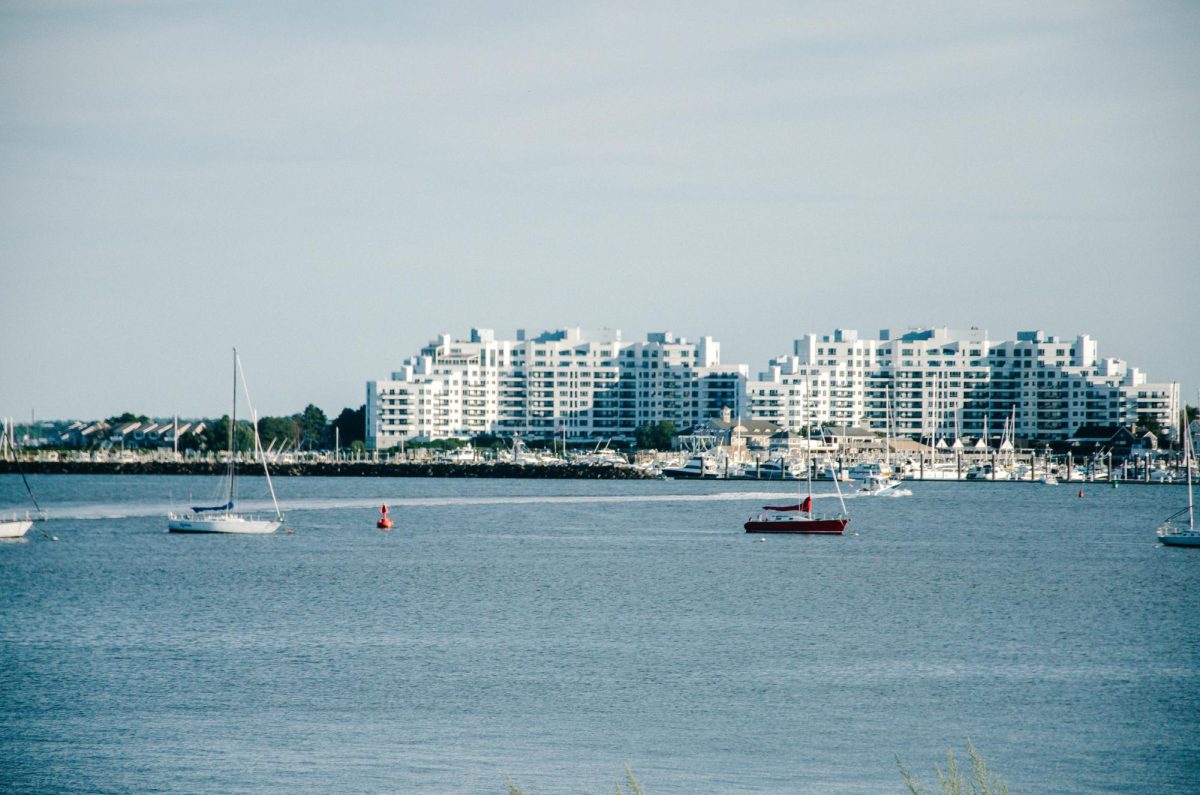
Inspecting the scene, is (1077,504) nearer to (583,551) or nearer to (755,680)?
(583,551)

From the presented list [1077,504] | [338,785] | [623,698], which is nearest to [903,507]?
[1077,504]

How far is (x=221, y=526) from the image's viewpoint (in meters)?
89.3

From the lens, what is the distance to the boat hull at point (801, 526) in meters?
92.8

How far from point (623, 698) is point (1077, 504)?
11642cm

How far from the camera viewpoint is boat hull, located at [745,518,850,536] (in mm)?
92812

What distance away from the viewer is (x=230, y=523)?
89562mm

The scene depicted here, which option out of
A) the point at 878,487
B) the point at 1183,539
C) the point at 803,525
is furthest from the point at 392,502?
the point at 1183,539

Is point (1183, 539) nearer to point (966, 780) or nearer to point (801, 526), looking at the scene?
point (801, 526)

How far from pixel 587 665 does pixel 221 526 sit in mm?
50675

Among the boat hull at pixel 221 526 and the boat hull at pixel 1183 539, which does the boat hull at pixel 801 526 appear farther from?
the boat hull at pixel 221 526

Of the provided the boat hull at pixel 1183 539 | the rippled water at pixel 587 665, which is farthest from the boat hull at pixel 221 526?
the boat hull at pixel 1183 539

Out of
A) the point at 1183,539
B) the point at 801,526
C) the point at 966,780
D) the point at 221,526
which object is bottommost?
the point at 966,780

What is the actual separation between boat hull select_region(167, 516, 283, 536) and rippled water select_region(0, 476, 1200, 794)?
353cm

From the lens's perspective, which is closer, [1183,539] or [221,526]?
[1183,539]
